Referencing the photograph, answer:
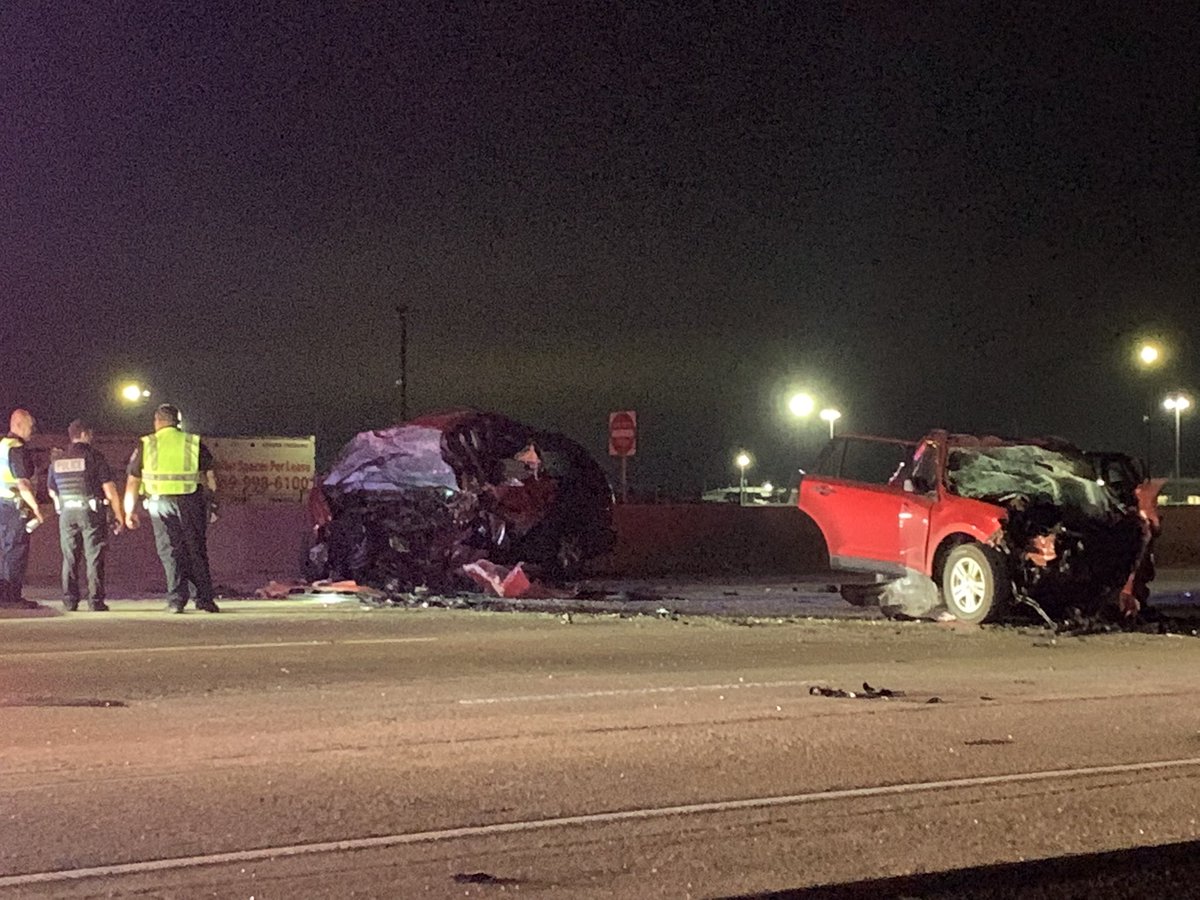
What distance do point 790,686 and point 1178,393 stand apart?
32.3 m

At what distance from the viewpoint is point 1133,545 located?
14398 mm

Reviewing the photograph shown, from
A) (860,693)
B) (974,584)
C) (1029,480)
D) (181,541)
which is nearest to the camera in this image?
(860,693)

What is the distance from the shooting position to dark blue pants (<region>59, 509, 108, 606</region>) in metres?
13.8

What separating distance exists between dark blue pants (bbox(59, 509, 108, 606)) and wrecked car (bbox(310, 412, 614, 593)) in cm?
360

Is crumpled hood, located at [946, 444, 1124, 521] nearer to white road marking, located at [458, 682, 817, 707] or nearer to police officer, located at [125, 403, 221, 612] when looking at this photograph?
white road marking, located at [458, 682, 817, 707]

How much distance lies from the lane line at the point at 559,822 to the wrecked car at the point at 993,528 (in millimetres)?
6626

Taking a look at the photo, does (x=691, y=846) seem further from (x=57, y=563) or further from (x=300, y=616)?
(x=57, y=563)

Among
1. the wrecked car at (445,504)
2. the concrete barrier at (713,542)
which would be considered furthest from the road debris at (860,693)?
the concrete barrier at (713,542)

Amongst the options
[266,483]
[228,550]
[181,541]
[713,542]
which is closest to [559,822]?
[181,541]

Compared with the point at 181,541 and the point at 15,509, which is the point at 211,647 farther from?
the point at 15,509

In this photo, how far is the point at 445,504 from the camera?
55.4 ft

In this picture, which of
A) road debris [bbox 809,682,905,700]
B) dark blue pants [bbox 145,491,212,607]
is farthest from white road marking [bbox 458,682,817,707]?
dark blue pants [bbox 145,491,212,607]

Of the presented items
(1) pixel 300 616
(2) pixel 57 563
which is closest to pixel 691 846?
(1) pixel 300 616

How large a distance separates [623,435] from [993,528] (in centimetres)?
994
